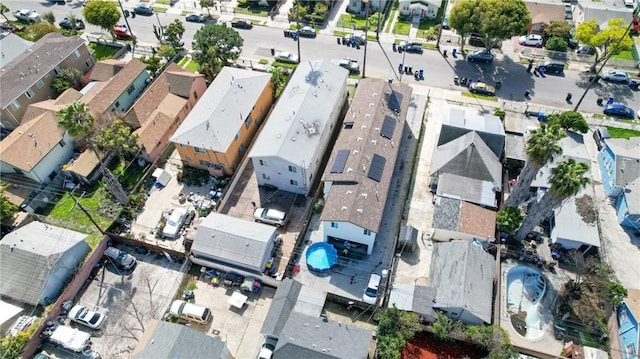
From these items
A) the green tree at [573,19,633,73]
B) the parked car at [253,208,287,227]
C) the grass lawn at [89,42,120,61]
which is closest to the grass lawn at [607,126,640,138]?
the green tree at [573,19,633,73]

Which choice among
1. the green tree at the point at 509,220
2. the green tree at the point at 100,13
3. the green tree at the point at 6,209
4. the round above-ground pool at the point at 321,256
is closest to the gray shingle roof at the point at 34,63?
the green tree at the point at 100,13

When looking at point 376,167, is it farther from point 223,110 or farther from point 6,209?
point 6,209

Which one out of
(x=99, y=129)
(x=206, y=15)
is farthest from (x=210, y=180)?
(x=206, y=15)

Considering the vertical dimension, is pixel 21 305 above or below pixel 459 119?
below

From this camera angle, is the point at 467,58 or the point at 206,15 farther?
the point at 206,15

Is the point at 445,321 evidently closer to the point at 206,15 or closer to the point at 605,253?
the point at 605,253

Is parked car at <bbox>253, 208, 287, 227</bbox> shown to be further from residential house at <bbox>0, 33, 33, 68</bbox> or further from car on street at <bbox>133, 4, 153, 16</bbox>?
car on street at <bbox>133, 4, 153, 16</bbox>

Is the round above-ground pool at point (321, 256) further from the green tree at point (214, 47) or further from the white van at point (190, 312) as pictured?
the green tree at point (214, 47)
